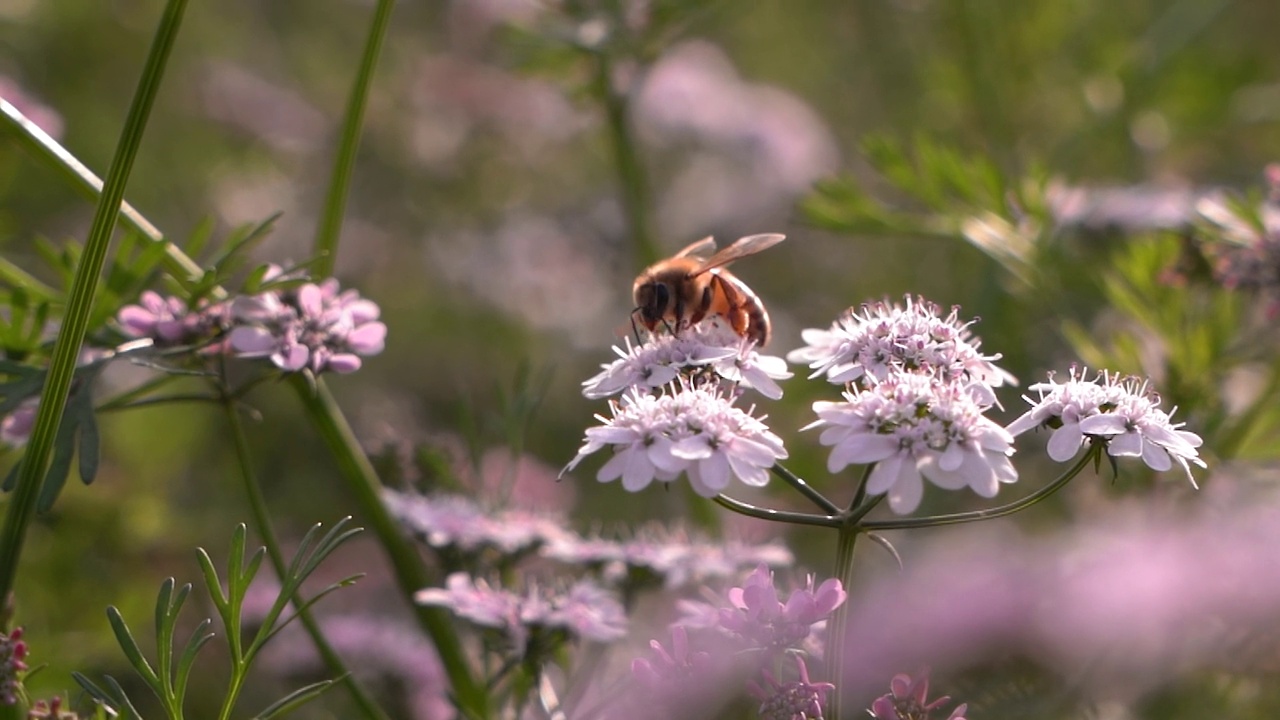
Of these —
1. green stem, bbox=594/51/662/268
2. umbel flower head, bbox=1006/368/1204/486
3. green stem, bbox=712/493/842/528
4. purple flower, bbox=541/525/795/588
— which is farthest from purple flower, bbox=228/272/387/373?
green stem, bbox=594/51/662/268

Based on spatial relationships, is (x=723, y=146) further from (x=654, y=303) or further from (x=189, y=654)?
(x=189, y=654)

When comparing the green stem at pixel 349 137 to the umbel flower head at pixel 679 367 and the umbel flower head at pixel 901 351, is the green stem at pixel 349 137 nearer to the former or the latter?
the umbel flower head at pixel 679 367

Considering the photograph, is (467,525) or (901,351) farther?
(467,525)

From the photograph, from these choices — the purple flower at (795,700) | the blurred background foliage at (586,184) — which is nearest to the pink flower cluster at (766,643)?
the purple flower at (795,700)

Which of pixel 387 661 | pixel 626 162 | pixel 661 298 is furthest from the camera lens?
pixel 626 162

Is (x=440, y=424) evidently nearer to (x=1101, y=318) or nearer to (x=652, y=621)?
(x=652, y=621)

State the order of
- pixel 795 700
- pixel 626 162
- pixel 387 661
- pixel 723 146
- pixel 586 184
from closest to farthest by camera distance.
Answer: pixel 795 700 < pixel 387 661 < pixel 626 162 < pixel 723 146 < pixel 586 184

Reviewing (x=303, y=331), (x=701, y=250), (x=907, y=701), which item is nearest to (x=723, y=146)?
(x=701, y=250)

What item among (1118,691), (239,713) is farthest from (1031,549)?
(239,713)
